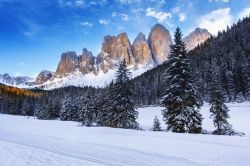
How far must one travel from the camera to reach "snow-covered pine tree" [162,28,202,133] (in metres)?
23.7

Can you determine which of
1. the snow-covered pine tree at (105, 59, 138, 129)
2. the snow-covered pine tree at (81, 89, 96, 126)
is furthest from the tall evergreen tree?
the snow-covered pine tree at (81, 89, 96, 126)

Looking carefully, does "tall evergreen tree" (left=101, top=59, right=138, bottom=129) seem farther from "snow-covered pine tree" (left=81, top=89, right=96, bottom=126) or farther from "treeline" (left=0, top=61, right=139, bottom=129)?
"snow-covered pine tree" (left=81, top=89, right=96, bottom=126)

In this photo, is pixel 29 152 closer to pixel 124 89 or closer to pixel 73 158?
pixel 73 158

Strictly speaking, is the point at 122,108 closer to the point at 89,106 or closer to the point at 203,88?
the point at 89,106

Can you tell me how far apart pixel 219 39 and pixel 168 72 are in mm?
119590

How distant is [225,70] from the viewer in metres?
86.0

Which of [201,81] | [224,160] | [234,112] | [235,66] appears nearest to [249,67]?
[235,66]

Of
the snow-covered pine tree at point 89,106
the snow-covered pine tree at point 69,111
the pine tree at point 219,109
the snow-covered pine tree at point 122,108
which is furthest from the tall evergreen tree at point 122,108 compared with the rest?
the snow-covered pine tree at point 69,111

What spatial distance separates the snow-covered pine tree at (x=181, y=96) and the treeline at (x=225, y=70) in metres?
14.8

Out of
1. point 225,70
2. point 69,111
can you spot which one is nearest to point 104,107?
point 69,111

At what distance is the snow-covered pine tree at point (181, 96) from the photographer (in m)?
23.7

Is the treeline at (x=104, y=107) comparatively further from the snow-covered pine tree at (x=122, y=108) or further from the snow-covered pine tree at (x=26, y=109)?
the snow-covered pine tree at (x=26, y=109)

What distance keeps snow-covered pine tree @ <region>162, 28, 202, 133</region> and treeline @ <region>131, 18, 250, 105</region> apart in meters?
14.8

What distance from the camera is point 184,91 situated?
80.5 ft
